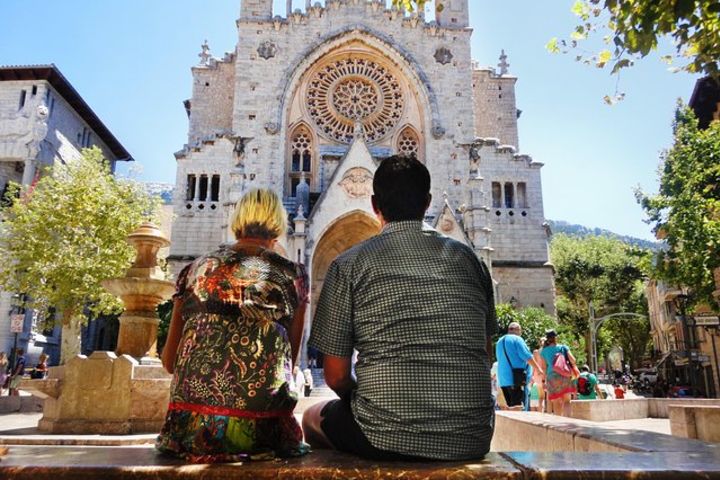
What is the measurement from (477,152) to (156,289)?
20.9m

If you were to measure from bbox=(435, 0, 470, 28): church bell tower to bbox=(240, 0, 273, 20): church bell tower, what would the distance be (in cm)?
870

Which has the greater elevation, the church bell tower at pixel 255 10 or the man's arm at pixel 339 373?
the church bell tower at pixel 255 10

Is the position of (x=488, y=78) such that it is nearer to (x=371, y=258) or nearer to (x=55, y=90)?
(x=55, y=90)

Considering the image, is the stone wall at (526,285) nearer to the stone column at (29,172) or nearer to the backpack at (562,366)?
the backpack at (562,366)

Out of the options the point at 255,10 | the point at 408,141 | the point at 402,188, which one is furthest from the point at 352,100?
the point at 402,188

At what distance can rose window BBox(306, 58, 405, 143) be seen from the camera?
27328 millimetres

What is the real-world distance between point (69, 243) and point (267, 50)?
1276cm

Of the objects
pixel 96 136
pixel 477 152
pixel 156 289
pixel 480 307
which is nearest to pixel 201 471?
pixel 480 307

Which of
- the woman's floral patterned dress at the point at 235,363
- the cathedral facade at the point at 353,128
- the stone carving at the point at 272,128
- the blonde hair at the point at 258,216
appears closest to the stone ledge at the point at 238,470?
the woman's floral patterned dress at the point at 235,363

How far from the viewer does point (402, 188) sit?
282 centimetres

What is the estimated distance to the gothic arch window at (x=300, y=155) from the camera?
88.2ft

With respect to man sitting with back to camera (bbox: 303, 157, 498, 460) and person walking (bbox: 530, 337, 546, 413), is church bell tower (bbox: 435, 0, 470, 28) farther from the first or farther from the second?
man sitting with back to camera (bbox: 303, 157, 498, 460)

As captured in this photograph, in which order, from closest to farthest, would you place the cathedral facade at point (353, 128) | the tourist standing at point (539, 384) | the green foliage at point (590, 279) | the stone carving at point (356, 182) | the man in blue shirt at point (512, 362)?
the man in blue shirt at point (512, 362)
the tourist standing at point (539, 384)
the stone carving at point (356, 182)
the cathedral facade at point (353, 128)
the green foliage at point (590, 279)

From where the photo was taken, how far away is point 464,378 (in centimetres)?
246
